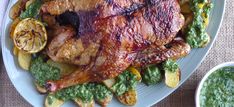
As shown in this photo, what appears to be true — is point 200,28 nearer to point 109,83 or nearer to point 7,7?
point 109,83

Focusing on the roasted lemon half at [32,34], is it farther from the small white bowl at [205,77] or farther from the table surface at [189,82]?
the small white bowl at [205,77]

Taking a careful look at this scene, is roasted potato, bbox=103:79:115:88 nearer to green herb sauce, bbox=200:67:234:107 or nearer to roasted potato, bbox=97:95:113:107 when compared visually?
roasted potato, bbox=97:95:113:107

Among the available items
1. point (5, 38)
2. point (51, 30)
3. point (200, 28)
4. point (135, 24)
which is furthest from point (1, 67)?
point (200, 28)

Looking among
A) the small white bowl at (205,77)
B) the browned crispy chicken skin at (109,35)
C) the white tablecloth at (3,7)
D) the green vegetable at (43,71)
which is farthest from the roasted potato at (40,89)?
the small white bowl at (205,77)

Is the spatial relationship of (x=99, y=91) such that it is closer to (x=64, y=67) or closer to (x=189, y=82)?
(x=64, y=67)

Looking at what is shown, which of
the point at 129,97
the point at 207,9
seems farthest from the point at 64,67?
the point at 207,9

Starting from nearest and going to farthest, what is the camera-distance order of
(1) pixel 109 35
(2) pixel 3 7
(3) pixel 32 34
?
(1) pixel 109 35 < (3) pixel 32 34 < (2) pixel 3 7
